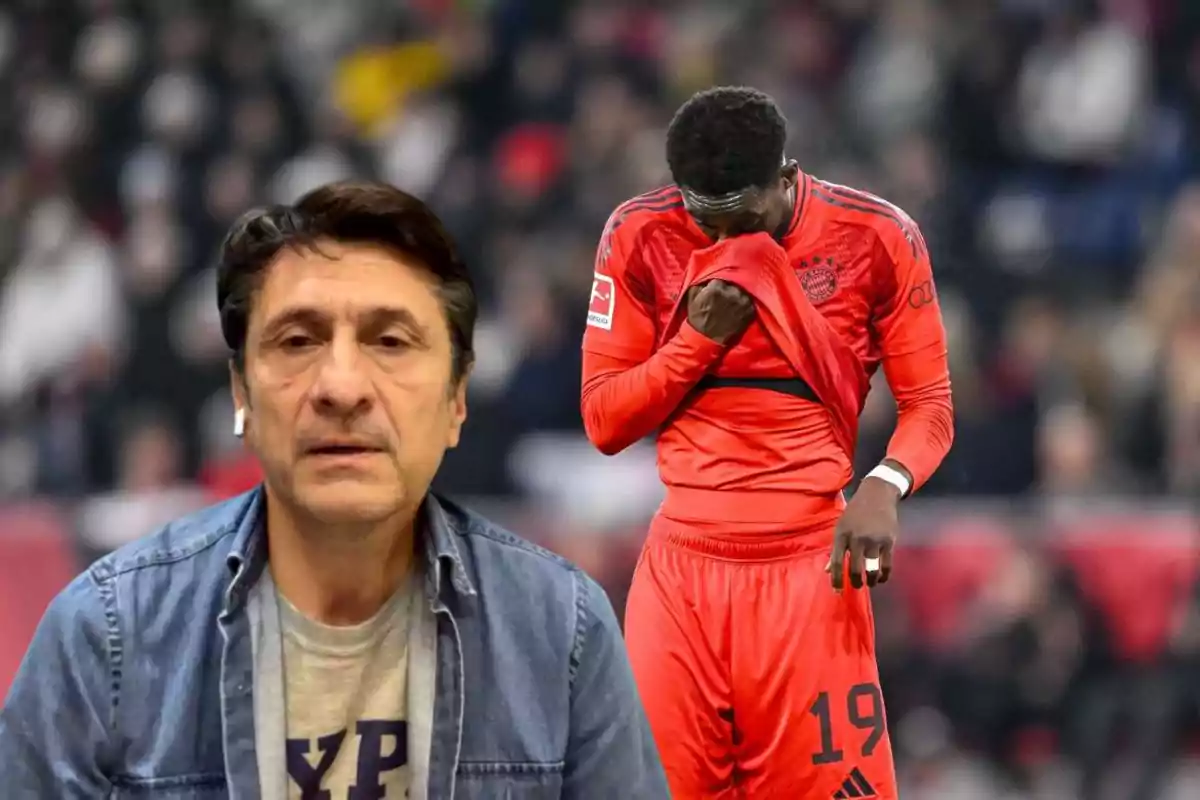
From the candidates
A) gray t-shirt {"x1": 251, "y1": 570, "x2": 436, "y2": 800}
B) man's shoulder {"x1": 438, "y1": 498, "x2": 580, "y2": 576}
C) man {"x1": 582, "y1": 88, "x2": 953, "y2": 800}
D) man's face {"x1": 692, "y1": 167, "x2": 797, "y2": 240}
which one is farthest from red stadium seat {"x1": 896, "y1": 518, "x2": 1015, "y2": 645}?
gray t-shirt {"x1": 251, "y1": 570, "x2": 436, "y2": 800}

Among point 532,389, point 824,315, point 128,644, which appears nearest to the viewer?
point 128,644

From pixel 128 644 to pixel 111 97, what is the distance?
878 centimetres

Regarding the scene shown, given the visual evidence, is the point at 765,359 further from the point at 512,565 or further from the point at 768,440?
the point at 512,565

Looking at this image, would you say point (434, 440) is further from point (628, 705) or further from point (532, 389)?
point (532, 389)

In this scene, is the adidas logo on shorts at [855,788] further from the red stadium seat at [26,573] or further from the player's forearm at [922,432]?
the red stadium seat at [26,573]

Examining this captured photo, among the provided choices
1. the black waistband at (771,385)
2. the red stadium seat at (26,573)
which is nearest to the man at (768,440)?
the black waistband at (771,385)

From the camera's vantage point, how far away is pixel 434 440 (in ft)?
9.14

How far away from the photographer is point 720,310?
3.59m

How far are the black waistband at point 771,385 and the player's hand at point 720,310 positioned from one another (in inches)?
3.8

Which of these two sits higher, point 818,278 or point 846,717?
point 818,278

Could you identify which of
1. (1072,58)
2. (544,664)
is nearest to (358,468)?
(544,664)

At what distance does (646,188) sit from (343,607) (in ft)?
21.3

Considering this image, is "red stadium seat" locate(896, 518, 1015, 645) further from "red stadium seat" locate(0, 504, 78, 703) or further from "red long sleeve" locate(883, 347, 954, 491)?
"red long sleeve" locate(883, 347, 954, 491)

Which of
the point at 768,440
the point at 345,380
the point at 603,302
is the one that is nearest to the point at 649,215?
the point at 603,302
